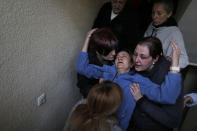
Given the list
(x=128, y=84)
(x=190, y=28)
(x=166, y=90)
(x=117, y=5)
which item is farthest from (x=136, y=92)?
(x=190, y=28)

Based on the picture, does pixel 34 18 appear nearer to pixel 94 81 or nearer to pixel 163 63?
pixel 94 81

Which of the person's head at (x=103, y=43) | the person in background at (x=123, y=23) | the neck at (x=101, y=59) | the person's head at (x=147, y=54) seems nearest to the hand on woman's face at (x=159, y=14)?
the person in background at (x=123, y=23)

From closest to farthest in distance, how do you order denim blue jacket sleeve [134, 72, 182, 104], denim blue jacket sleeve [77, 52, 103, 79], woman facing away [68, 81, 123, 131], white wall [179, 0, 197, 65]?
1. woman facing away [68, 81, 123, 131]
2. denim blue jacket sleeve [134, 72, 182, 104]
3. denim blue jacket sleeve [77, 52, 103, 79]
4. white wall [179, 0, 197, 65]

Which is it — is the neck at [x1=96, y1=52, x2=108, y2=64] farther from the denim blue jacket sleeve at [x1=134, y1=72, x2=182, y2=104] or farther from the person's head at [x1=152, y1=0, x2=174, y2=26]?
the person's head at [x1=152, y1=0, x2=174, y2=26]

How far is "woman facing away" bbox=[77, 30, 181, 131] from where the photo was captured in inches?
37.0

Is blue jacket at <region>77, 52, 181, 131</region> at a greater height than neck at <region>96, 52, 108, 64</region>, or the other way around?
neck at <region>96, 52, 108, 64</region>

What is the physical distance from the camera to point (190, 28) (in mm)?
1968

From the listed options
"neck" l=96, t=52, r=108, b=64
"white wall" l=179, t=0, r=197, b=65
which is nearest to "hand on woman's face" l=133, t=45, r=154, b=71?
"neck" l=96, t=52, r=108, b=64

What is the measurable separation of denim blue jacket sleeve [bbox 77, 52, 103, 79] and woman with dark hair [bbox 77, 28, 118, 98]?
60 millimetres

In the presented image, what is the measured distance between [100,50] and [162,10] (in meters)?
0.77

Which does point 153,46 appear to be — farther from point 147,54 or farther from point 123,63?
point 123,63

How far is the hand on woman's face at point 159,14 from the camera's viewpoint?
141cm

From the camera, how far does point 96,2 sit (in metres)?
1.91

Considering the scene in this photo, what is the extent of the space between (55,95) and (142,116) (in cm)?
83
